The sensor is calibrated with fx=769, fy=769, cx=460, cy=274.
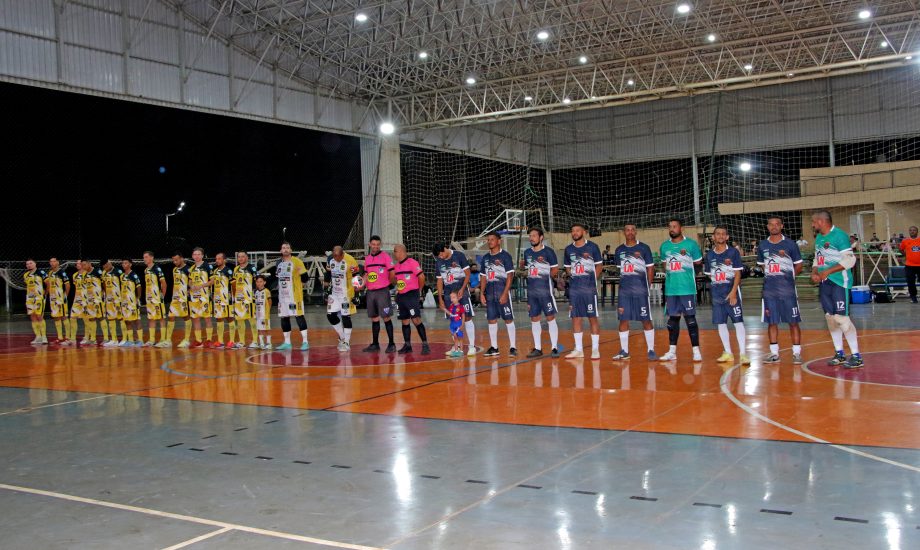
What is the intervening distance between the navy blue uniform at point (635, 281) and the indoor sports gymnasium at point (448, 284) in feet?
0.17

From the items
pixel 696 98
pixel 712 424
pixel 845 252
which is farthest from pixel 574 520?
pixel 696 98

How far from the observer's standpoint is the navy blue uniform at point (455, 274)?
12.6 m

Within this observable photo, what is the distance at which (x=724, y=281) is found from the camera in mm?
10578

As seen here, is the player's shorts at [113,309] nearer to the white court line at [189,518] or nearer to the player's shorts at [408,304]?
the player's shorts at [408,304]

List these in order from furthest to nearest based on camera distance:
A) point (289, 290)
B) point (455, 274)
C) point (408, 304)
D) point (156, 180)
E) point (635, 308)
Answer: point (156, 180) → point (289, 290) → point (408, 304) → point (455, 274) → point (635, 308)

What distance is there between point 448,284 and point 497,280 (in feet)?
2.74

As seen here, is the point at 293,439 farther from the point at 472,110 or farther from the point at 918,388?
the point at 472,110

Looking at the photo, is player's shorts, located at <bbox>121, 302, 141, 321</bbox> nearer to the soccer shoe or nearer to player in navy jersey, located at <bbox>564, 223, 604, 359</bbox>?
player in navy jersey, located at <bbox>564, 223, 604, 359</bbox>

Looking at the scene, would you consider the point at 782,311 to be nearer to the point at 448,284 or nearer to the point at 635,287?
the point at 635,287

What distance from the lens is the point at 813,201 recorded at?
120 feet

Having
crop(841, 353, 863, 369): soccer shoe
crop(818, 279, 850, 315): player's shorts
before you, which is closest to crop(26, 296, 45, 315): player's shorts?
crop(818, 279, 850, 315): player's shorts

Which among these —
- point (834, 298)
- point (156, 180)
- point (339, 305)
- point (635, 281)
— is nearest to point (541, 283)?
point (635, 281)

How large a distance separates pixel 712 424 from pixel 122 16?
961 inches

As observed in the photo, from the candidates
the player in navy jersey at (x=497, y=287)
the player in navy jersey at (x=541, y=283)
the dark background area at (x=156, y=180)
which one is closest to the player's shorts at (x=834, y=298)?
the player in navy jersey at (x=541, y=283)
